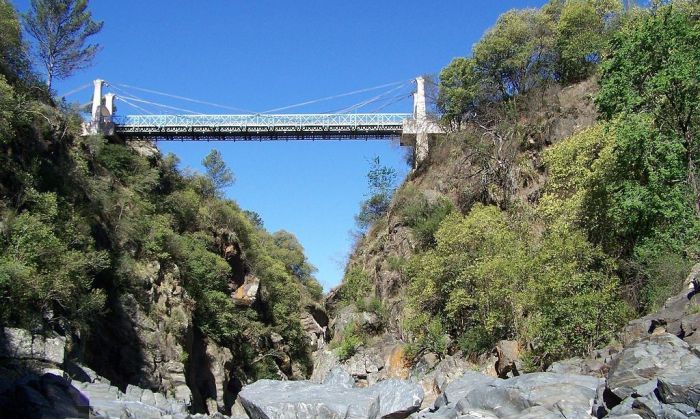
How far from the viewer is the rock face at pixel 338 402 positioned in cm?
1844

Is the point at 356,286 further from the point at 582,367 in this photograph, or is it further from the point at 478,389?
the point at 478,389

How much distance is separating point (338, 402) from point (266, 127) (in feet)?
119

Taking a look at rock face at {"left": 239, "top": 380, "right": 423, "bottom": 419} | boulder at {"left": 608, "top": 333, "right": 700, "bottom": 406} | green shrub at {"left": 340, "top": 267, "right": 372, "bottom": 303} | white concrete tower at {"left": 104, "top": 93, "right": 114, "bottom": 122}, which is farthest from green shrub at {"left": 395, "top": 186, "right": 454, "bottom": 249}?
white concrete tower at {"left": 104, "top": 93, "right": 114, "bottom": 122}

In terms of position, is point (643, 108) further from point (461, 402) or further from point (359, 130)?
point (359, 130)

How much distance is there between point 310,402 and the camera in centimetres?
1916

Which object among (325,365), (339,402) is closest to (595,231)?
(339,402)

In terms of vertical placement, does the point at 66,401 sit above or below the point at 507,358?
below

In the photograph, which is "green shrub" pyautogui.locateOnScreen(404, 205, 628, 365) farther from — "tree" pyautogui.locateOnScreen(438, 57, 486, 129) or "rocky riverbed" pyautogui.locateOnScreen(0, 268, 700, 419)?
"tree" pyautogui.locateOnScreen(438, 57, 486, 129)

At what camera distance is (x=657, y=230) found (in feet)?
65.2

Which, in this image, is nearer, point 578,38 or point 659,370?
point 659,370

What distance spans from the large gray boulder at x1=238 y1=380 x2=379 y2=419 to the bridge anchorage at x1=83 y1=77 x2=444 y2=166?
102 feet

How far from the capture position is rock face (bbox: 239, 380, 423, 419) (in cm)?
1844

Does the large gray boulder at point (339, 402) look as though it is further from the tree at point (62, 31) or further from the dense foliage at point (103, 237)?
the tree at point (62, 31)

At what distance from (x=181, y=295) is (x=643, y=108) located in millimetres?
26094
